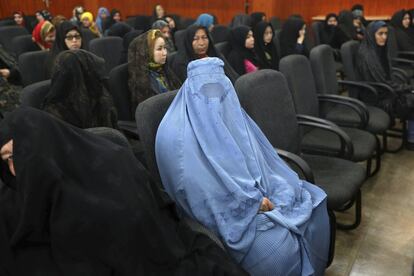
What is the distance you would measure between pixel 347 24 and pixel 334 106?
10.9 feet

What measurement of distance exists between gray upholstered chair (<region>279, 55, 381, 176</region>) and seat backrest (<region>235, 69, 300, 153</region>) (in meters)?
0.23

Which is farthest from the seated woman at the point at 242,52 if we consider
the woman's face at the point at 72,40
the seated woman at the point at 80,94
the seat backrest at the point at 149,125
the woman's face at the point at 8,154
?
the woman's face at the point at 8,154

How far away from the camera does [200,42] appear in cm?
341

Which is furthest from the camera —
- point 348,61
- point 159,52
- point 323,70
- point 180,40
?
point 180,40

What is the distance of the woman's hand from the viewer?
5.43 feet

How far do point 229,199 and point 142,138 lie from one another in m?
0.44

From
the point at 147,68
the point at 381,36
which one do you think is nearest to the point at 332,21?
the point at 381,36

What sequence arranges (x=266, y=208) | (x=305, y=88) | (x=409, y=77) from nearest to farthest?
1. (x=266, y=208)
2. (x=305, y=88)
3. (x=409, y=77)

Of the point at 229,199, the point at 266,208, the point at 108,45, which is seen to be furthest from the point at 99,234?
the point at 108,45

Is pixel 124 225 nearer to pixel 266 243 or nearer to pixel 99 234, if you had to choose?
pixel 99 234

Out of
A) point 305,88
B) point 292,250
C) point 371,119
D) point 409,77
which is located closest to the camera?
point 292,250

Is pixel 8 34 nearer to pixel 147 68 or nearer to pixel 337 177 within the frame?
pixel 147 68

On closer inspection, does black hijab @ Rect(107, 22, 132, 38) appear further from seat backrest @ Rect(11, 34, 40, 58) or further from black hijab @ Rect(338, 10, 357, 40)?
black hijab @ Rect(338, 10, 357, 40)

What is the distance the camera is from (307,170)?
1.88m
